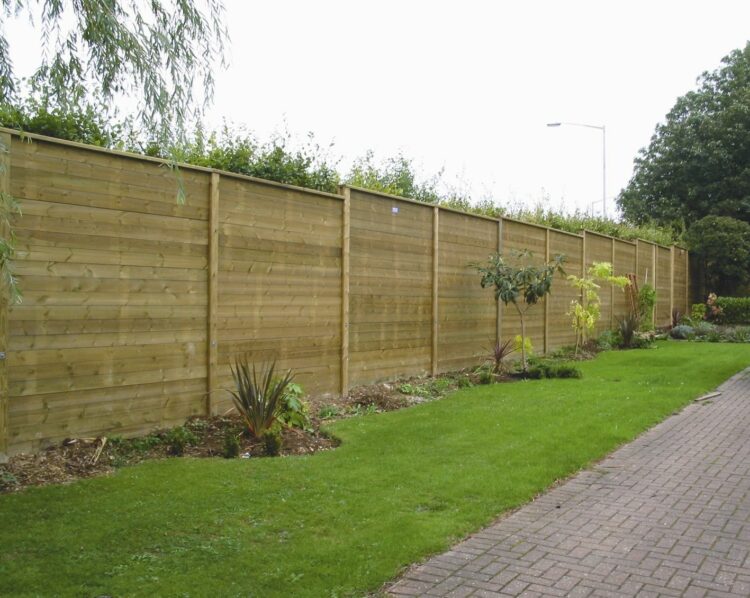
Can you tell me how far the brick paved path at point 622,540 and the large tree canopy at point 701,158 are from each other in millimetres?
27104

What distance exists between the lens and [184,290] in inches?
268

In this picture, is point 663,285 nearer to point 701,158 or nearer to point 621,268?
point 621,268

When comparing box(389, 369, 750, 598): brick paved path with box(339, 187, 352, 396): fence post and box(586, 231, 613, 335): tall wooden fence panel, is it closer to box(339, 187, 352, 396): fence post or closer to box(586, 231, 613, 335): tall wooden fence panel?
box(339, 187, 352, 396): fence post

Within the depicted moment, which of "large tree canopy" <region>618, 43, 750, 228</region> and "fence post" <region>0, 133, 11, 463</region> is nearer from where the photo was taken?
"fence post" <region>0, 133, 11, 463</region>

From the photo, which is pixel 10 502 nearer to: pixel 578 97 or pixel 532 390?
pixel 532 390

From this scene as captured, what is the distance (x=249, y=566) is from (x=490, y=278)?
8.48 metres

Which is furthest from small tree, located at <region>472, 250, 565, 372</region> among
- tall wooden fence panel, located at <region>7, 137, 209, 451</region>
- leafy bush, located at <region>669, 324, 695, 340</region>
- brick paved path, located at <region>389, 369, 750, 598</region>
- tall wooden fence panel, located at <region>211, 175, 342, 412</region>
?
leafy bush, located at <region>669, 324, 695, 340</region>

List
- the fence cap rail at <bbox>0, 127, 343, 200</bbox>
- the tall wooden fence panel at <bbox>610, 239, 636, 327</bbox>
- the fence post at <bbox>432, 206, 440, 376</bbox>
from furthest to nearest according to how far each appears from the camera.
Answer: the tall wooden fence panel at <bbox>610, 239, 636, 327</bbox>
the fence post at <bbox>432, 206, 440, 376</bbox>
the fence cap rail at <bbox>0, 127, 343, 200</bbox>

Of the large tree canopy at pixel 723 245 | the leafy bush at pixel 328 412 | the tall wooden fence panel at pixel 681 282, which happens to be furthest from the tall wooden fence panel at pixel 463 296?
the large tree canopy at pixel 723 245

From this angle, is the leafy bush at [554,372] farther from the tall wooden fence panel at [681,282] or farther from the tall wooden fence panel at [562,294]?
the tall wooden fence panel at [681,282]

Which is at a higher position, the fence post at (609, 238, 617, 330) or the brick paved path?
the fence post at (609, 238, 617, 330)

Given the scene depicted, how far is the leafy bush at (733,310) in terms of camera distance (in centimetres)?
2431

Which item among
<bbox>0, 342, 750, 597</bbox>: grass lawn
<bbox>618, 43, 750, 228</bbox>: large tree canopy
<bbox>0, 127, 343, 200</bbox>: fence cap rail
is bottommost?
<bbox>0, 342, 750, 597</bbox>: grass lawn

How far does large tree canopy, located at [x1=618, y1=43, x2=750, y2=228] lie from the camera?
Answer: 30125 millimetres
